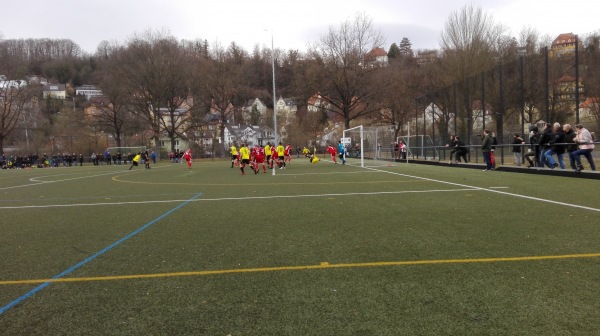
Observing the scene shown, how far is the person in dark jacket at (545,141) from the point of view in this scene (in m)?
16.1

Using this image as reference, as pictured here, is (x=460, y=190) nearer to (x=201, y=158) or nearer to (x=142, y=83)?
(x=142, y=83)

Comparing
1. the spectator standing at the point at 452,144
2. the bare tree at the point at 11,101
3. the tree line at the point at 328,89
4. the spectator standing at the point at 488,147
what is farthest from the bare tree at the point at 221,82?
the spectator standing at the point at 488,147

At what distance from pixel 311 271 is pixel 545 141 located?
1578 cm

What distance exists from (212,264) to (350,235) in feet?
7.51

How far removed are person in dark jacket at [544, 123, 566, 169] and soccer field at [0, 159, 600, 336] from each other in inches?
301

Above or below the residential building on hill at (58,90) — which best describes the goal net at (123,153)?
below

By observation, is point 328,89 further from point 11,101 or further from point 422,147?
point 11,101

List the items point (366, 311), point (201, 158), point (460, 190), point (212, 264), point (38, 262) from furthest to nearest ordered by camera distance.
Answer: point (201, 158) → point (460, 190) → point (38, 262) → point (212, 264) → point (366, 311)

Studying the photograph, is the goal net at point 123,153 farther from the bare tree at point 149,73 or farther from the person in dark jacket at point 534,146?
the person in dark jacket at point 534,146

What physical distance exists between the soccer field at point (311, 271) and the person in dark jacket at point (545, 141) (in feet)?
27.4

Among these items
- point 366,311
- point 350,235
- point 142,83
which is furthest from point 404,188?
point 142,83

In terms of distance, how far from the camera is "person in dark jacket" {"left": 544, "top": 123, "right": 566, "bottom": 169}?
15319 mm

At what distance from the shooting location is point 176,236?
21.4 ft

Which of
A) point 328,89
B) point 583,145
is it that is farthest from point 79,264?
point 328,89
